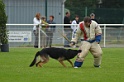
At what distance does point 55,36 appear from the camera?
28.1m

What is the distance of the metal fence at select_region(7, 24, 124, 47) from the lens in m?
27.4

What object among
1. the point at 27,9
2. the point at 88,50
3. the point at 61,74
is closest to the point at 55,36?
the point at 27,9

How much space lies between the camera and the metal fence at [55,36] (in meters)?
27.4

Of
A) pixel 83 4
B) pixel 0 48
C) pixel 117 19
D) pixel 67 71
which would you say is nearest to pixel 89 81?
pixel 67 71

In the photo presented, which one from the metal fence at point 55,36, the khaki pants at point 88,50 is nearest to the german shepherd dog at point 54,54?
the khaki pants at point 88,50

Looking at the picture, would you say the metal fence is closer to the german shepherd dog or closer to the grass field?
the grass field

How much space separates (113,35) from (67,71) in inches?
583

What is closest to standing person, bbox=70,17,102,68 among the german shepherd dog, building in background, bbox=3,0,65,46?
the german shepherd dog

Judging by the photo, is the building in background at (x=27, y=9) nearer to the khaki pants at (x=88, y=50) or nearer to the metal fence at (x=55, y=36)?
the metal fence at (x=55, y=36)

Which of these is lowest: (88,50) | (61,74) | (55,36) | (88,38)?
(61,74)

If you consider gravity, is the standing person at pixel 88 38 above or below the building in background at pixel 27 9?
below

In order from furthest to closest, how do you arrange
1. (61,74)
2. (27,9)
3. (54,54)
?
(27,9)
(54,54)
(61,74)

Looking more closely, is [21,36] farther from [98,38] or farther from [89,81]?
[89,81]

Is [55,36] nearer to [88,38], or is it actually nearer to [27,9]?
[27,9]
